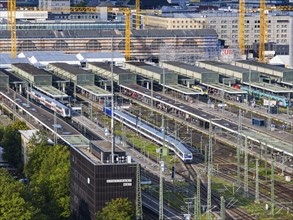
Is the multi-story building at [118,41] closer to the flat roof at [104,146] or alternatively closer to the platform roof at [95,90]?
the platform roof at [95,90]

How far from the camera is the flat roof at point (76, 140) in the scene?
31072mm

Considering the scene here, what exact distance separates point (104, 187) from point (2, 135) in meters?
11.5

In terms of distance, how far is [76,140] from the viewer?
32.8 meters

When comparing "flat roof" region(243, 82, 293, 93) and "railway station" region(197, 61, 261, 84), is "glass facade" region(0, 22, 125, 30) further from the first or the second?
"flat roof" region(243, 82, 293, 93)

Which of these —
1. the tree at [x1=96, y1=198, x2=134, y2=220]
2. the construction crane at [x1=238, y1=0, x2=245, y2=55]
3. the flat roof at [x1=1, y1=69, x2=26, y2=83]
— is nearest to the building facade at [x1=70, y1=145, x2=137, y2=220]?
the tree at [x1=96, y1=198, x2=134, y2=220]

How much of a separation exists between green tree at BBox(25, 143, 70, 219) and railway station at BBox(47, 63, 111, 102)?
15119 mm

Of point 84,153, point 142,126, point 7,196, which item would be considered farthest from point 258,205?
point 142,126

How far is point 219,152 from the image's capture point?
1480 inches

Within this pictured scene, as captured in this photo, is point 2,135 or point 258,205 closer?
point 258,205

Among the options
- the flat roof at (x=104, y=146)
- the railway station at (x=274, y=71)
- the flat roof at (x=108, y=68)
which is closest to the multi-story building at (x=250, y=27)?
the railway station at (x=274, y=71)

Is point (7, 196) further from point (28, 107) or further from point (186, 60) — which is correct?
point (186, 60)

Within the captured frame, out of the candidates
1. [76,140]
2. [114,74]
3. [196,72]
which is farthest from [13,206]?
[196,72]

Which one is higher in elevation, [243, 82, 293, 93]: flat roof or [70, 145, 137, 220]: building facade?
[70, 145, 137, 220]: building facade

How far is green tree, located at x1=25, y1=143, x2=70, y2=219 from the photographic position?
2842 centimetres
